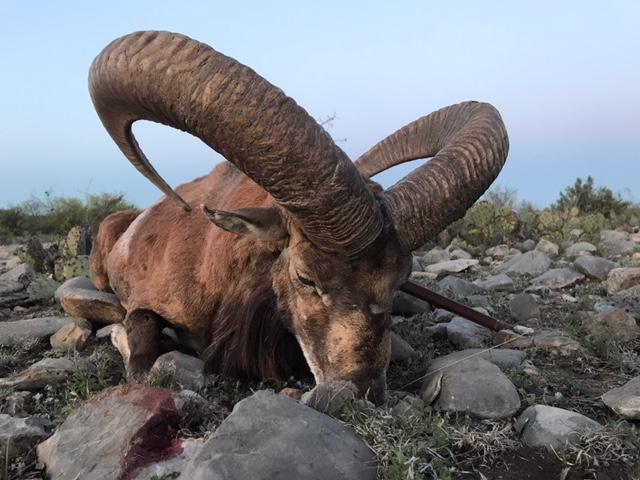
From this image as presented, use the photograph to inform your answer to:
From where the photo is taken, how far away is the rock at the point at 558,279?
8.09m

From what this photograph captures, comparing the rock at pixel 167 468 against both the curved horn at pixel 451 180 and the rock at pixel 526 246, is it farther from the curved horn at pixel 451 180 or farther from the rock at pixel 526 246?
the rock at pixel 526 246

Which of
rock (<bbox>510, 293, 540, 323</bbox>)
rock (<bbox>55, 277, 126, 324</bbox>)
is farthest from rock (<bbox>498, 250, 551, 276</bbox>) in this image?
rock (<bbox>55, 277, 126, 324</bbox>)

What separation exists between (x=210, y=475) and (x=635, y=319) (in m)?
4.51

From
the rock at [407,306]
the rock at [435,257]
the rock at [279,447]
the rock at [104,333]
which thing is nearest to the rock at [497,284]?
the rock at [407,306]

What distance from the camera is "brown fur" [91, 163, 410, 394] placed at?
3508 mm

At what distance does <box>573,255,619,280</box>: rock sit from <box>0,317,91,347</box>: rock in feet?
19.2

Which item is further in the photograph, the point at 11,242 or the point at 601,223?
the point at 11,242

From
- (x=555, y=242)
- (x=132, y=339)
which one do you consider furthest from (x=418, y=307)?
(x=555, y=242)

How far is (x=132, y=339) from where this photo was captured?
4770mm

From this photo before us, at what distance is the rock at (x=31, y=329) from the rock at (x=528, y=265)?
5867 mm

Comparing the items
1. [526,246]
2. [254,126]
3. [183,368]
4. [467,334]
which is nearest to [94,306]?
[183,368]

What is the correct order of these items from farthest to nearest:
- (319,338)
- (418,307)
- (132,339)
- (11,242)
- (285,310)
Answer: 1. (11,242)
2. (418,307)
3. (132,339)
4. (285,310)
5. (319,338)

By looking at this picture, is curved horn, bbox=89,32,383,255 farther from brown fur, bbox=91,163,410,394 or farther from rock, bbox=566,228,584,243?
rock, bbox=566,228,584,243

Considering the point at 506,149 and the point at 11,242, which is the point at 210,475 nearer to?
the point at 506,149
